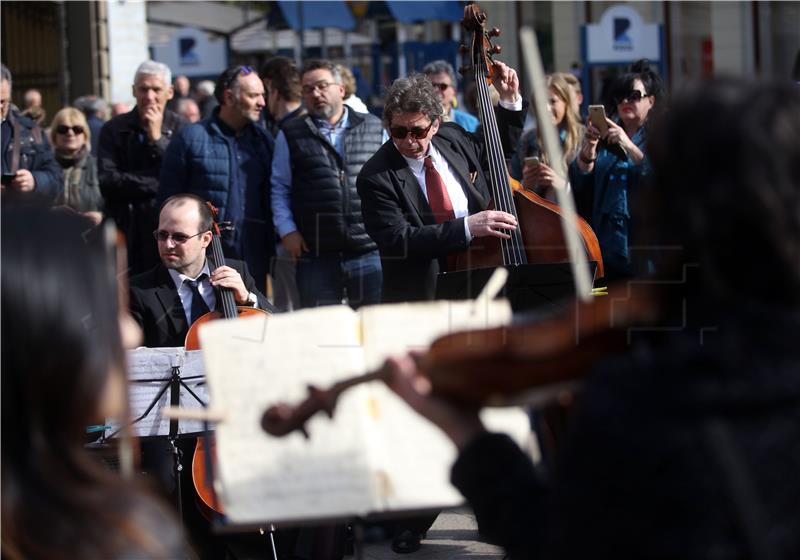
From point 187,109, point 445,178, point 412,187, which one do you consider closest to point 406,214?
point 412,187

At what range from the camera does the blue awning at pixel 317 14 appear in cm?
1453

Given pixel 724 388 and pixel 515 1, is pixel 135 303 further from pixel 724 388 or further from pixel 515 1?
pixel 515 1

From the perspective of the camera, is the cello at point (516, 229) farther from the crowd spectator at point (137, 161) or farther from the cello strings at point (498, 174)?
the crowd spectator at point (137, 161)

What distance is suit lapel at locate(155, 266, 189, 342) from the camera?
13.1 ft

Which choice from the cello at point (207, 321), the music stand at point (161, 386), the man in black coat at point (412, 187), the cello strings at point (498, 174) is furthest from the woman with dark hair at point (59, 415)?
the man in black coat at point (412, 187)

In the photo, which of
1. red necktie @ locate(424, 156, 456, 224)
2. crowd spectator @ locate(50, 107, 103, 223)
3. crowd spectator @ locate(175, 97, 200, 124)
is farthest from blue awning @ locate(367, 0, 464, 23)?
red necktie @ locate(424, 156, 456, 224)

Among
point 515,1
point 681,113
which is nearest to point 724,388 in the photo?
point 681,113

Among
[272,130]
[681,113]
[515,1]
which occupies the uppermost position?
[515,1]

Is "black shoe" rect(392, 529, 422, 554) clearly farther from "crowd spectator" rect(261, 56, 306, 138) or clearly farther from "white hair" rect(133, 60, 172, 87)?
"white hair" rect(133, 60, 172, 87)

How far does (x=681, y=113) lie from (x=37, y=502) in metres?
0.91

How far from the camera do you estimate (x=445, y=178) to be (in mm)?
4207

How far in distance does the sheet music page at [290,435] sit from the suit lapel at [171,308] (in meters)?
1.92

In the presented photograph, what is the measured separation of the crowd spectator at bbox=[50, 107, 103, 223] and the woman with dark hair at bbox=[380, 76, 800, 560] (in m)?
5.22

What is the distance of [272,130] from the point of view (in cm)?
669
